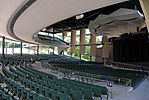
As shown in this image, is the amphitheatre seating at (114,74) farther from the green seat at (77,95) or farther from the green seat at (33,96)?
the green seat at (33,96)

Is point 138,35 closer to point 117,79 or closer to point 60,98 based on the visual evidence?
point 117,79

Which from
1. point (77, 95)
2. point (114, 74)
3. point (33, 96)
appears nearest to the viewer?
point (33, 96)

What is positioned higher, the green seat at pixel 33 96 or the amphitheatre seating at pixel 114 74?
the green seat at pixel 33 96

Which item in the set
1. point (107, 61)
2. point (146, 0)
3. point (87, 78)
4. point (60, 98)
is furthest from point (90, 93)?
point (107, 61)

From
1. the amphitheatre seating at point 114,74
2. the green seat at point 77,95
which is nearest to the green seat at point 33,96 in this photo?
the green seat at point 77,95

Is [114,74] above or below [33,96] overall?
below

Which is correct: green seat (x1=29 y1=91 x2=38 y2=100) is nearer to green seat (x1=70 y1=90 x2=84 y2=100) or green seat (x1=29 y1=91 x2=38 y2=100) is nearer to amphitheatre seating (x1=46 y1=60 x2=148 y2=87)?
green seat (x1=70 y1=90 x2=84 y2=100)

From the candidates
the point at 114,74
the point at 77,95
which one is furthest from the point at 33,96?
the point at 114,74

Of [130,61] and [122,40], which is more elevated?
[122,40]

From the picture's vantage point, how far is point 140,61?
35.6m

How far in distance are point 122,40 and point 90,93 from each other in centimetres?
2709

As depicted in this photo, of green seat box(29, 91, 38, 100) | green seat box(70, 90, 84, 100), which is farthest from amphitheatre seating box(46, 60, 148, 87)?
green seat box(29, 91, 38, 100)

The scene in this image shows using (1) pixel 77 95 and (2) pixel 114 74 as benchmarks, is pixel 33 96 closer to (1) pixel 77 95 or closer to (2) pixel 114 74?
(1) pixel 77 95

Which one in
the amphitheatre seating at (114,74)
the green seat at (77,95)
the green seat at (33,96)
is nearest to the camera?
the green seat at (33,96)
